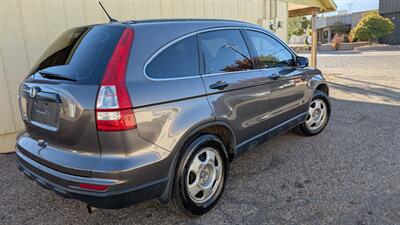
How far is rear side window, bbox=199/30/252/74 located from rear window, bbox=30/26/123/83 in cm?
89

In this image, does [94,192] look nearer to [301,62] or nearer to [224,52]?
[224,52]

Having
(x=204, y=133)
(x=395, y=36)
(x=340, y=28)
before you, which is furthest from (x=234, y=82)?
(x=340, y=28)

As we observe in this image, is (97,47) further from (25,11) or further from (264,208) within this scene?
(25,11)

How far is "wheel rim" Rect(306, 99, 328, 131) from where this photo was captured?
5078mm

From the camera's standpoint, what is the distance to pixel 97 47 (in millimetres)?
2518

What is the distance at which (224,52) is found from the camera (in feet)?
10.9

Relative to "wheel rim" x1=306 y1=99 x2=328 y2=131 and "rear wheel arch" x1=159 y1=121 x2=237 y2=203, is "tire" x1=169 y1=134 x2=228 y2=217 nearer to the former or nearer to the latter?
"rear wheel arch" x1=159 y1=121 x2=237 y2=203

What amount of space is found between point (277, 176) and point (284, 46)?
1.73 meters

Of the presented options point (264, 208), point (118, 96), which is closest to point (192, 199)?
point (264, 208)

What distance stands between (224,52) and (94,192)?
183 centimetres

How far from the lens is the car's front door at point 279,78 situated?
3.82 m

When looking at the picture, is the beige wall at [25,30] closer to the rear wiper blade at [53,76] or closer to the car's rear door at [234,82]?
the rear wiper blade at [53,76]

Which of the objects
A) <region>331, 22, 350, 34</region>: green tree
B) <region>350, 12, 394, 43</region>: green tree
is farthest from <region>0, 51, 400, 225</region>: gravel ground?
<region>331, 22, 350, 34</region>: green tree

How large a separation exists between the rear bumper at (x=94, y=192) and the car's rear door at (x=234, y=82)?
920 mm
